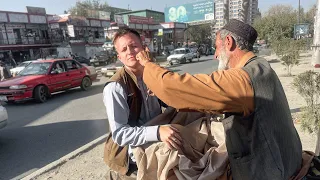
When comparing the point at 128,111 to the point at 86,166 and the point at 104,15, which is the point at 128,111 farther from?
the point at 104,15

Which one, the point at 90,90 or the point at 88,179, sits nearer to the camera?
the point at 88,179

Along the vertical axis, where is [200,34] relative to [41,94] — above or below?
above

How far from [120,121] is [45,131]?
17.2ft

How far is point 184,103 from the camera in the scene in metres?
1.30

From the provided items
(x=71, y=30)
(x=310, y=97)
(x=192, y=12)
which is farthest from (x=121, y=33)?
(x=71, y=30)

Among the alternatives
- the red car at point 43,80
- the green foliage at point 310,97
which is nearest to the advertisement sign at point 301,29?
the red car at point 43,80

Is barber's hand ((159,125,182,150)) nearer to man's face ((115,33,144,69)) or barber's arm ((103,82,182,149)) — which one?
barber's arm ((103,82,182,149))

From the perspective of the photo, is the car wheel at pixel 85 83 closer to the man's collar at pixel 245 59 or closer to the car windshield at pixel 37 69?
the car windshield at pixel 37 69

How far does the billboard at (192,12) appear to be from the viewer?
120ft

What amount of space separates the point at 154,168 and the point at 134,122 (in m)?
0.44

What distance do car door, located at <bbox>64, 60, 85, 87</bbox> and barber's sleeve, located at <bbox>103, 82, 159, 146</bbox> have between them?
32.2 feet

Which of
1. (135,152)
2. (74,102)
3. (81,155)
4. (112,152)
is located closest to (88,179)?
(81,155)

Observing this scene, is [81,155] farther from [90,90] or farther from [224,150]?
[90,90]

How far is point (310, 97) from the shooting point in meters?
4.59
